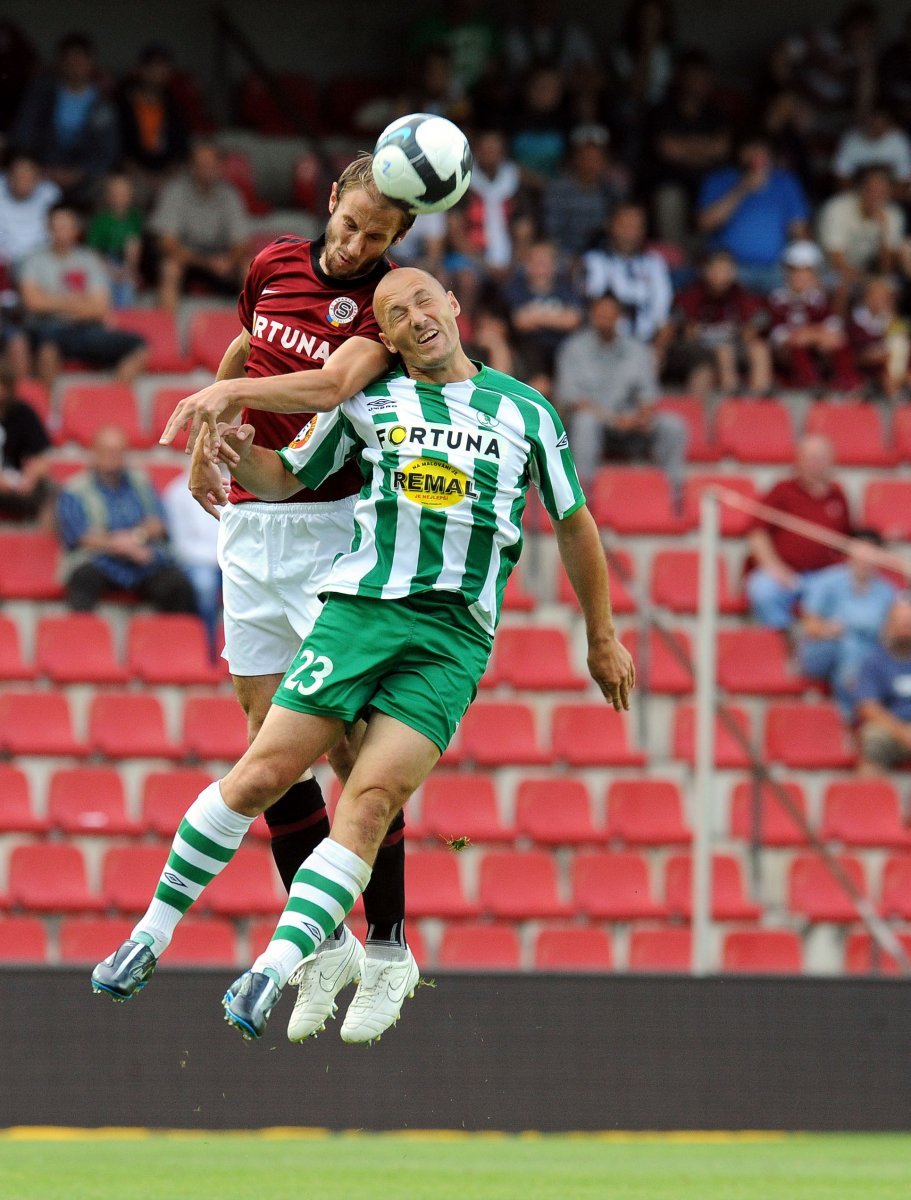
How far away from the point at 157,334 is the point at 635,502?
3458 millimetres

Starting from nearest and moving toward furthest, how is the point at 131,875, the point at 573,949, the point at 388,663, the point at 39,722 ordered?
the point at 388,663, the point at 131,875, the point at 573,949, the point at 39,722

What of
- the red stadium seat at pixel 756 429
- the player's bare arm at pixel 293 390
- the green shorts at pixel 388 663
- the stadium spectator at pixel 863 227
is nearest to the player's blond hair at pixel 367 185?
the player's bare arm at pixel 293 390

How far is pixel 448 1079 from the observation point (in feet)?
31.7

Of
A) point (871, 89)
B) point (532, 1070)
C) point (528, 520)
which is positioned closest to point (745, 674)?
point (528, 520)

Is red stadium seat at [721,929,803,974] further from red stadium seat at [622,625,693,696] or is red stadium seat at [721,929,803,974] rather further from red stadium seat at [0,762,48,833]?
red stadium seat at [0,762,48,833]

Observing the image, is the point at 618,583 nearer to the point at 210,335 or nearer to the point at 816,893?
the point at 816,893

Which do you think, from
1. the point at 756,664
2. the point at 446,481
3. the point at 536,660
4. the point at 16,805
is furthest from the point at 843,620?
the point at 446,481

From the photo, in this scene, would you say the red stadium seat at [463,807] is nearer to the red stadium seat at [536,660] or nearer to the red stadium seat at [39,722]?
the red stadium seat at [536,660]

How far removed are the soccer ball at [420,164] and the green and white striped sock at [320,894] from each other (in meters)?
1.88

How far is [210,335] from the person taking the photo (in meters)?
14.4

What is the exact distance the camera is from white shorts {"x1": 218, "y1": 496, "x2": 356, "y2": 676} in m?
6.67

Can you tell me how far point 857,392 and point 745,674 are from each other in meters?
3.13

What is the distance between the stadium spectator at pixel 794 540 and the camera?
13.0 m

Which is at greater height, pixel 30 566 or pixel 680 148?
pixel 680 148
